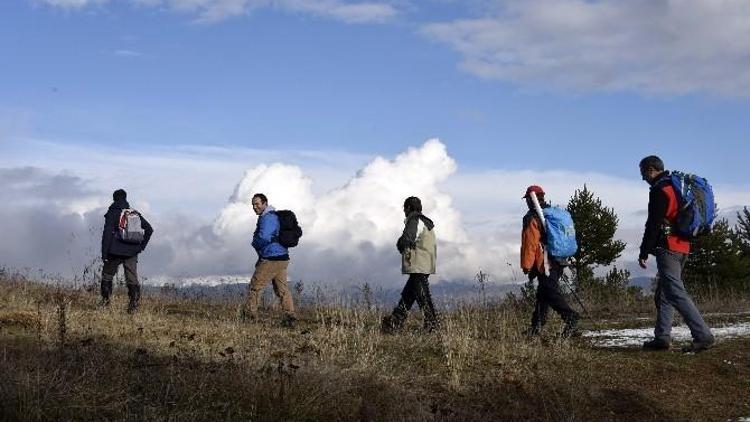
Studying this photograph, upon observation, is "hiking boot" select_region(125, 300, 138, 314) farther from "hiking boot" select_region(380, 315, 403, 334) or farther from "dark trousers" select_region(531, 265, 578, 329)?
"dark trousers" select_region(531, 265, 578, 329)

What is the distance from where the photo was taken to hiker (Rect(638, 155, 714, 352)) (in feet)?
25.8

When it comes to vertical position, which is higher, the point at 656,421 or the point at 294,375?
the point at 294,375

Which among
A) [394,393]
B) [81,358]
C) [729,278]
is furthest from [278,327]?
[729,278]

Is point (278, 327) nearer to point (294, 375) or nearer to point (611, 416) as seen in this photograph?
point (294, 375)

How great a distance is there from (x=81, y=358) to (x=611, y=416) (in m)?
4.52

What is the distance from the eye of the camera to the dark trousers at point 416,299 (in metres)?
9.87

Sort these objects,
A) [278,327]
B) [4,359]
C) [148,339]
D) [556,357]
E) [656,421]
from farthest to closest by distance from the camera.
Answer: [278,327] → [148,339] → [556,357] → [4,359] → [656,421]

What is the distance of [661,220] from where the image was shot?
787 centimetres

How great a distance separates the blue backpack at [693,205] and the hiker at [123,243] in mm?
7752

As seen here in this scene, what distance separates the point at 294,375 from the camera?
20.3 ft

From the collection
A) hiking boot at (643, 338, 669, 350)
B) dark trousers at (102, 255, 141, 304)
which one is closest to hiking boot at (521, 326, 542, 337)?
hiking boot at (643, 338, 669, 350)

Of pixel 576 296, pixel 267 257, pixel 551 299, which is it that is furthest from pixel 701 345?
pixel 267 257

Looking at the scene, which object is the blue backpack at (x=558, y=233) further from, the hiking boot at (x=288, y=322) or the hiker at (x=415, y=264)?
the hiking boot at (x=288, y=322)

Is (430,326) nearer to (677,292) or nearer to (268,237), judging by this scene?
(268,237)
